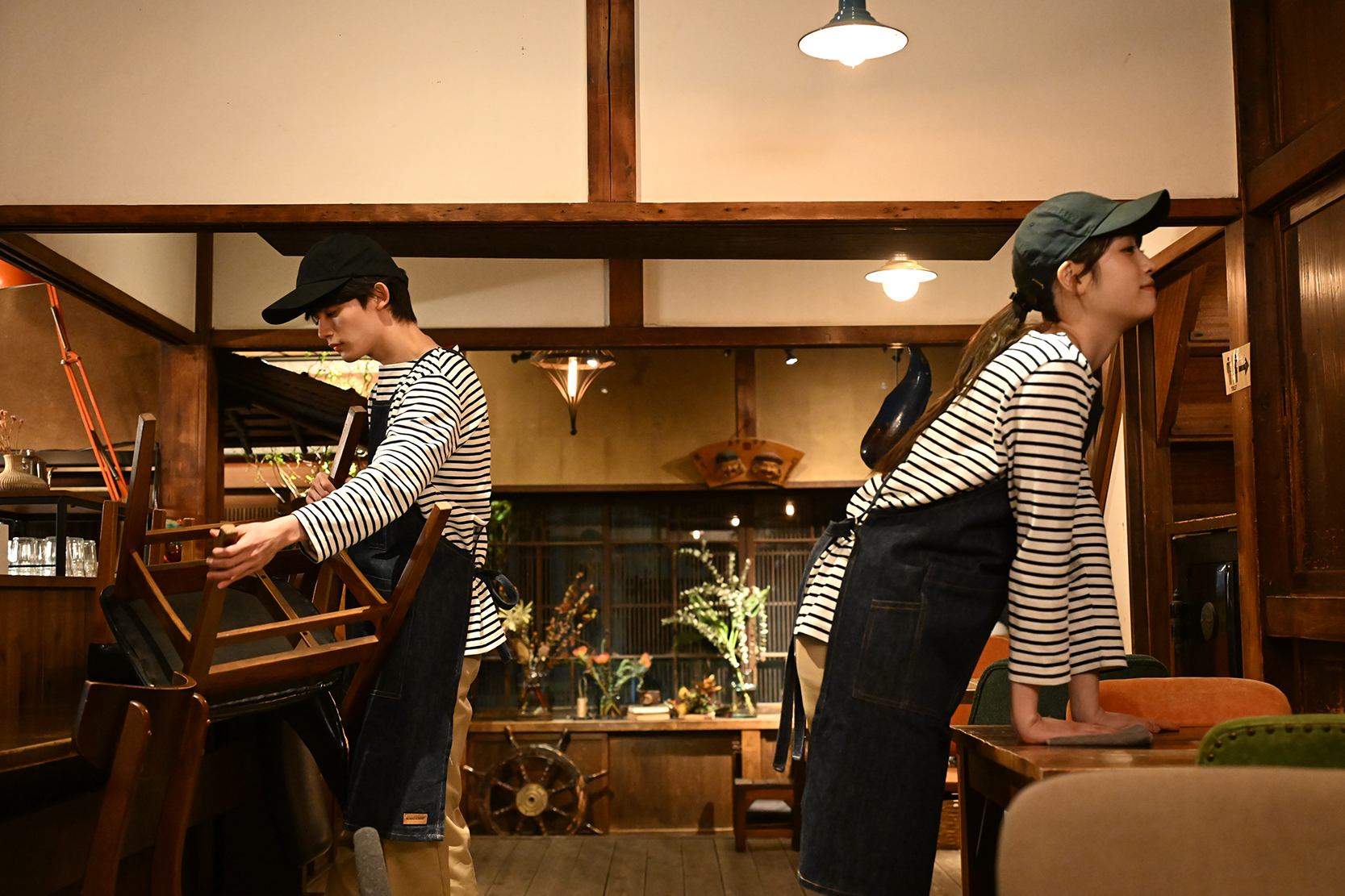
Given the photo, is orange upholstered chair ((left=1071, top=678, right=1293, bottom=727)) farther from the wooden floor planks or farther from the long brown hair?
the wooden floor planks

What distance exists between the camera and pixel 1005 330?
1708 mm

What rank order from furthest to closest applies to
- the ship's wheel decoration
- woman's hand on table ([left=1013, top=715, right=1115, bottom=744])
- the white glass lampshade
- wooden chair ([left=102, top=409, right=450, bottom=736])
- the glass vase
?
the glass vase → the ship's wheel decoration → the white glass lampshade → wooden chair ([left=102, top=409, right=450, bottom=736]) → woman's hand on table ([left=1013, top=715, right=1115, bottom=744])

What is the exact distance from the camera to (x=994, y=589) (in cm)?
161

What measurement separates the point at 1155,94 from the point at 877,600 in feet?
9.14

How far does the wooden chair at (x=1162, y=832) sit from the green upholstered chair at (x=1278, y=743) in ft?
0.35

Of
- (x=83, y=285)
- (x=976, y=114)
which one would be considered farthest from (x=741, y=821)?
(x=83, y=285)

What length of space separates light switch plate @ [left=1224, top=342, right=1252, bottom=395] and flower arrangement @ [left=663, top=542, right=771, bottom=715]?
5.84 meters

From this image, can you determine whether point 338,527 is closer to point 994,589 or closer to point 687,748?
point 994,589

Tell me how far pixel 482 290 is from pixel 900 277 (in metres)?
2.09

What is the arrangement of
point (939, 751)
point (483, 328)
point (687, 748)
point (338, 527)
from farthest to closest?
1. point (687, 748)
2. point (483, 328)
3. point (338, 527)
4. point (939, 751)

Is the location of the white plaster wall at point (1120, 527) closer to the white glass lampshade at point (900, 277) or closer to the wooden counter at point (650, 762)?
the white glass lampshade at point (900, 277)

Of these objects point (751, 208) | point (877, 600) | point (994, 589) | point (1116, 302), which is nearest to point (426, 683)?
point (877, 600)

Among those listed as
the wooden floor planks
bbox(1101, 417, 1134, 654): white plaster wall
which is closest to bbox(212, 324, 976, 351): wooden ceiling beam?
bbox(1101, 417, 1134, 654): white plaster wall

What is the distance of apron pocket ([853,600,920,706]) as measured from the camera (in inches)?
62.3
